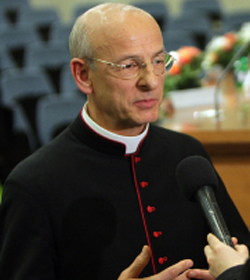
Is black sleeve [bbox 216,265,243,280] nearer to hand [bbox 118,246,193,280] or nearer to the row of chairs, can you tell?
hand [bbox 118,246,193,280]

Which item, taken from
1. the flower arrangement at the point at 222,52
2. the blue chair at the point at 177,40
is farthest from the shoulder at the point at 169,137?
the blue chair at the point at 177,40

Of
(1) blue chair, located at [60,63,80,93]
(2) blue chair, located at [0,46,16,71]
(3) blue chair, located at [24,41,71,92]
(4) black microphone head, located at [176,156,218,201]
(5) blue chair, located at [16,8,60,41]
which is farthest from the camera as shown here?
(5) blue chair, located at [16,8,60,41]

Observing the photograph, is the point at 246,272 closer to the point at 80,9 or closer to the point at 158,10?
the point at 158,10

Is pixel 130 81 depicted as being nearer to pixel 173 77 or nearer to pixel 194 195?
pixel 194 195

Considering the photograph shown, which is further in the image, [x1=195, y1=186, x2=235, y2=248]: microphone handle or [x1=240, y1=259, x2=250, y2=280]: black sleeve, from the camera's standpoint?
[x1=195, y1=186, x2=235, y2=248]: microphone handle

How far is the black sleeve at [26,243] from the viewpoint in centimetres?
116

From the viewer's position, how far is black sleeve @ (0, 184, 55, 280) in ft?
3.82

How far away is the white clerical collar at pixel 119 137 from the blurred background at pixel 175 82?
60 centimetres

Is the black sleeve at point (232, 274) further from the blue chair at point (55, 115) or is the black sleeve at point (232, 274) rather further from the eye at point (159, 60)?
the blue chair at point (55, 115)

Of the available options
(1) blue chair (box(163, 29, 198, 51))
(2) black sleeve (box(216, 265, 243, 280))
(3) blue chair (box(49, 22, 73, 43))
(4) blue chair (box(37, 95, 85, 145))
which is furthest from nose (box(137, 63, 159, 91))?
(3) blue chair (box(49, 22, 73, 43))

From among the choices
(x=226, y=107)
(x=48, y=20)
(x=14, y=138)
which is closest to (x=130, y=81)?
(x=226, y=107)

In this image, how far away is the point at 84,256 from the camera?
48.3 inches

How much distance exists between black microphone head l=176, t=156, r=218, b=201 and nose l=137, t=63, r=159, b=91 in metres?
0.25

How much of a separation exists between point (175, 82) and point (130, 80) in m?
1.85
